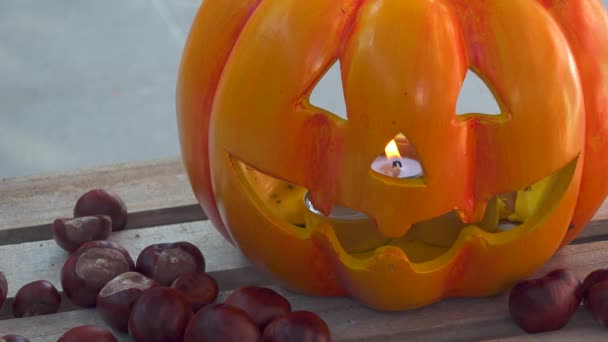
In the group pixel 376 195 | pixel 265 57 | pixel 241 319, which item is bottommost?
pixel 241 319

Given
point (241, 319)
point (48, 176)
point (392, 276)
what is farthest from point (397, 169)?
point (48, 176)

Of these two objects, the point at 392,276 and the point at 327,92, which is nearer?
the point at 392,276

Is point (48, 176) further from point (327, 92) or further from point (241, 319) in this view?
point (327, 92)

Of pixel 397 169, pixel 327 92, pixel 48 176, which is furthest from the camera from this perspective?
pixel 327 92

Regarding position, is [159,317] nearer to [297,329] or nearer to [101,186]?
[297,329]

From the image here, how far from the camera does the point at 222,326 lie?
0.84 metres

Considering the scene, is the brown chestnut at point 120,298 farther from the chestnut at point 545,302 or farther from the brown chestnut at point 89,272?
the chestnut at point 545,302

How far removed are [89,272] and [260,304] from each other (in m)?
0.21

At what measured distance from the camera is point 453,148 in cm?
84

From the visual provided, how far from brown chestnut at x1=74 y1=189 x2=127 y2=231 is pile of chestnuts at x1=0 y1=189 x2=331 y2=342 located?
18 millimetres

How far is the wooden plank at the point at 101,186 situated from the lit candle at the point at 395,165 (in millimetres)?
291

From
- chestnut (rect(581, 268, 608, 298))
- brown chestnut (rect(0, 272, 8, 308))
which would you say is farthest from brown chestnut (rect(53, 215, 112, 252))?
chestnut (rect(581, 268, 608, 298))

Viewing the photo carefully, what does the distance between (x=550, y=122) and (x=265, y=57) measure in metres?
0.28

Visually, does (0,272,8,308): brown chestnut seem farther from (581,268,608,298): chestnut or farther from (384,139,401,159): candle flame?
(581,268,608,298): chestnut
